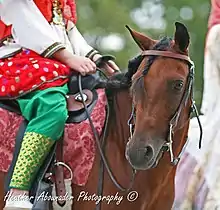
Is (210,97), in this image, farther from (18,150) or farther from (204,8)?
(204,8)

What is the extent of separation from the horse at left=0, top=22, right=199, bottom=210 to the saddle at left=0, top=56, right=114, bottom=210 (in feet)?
0.23

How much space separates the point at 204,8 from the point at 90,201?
995cm

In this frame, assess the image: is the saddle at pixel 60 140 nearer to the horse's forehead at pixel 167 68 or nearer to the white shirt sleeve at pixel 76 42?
the white shirt sleeve at pixel 76 42

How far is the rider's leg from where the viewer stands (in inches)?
109

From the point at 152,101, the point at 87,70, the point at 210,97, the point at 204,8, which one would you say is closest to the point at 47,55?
the point at 87,70

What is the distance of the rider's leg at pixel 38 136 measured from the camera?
2.77 meters

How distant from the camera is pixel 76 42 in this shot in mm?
3248

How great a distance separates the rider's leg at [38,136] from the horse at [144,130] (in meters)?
0.17

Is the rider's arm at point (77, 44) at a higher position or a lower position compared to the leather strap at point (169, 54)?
lower

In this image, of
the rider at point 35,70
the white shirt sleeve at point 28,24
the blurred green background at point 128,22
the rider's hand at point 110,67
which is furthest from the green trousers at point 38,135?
the blurred green background at point 128,22

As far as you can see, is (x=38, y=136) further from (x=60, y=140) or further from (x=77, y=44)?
(x=77, y=44)

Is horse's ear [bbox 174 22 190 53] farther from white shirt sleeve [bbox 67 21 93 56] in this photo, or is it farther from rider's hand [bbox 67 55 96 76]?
white shirt sleeve [bbox 67 21 93 56]

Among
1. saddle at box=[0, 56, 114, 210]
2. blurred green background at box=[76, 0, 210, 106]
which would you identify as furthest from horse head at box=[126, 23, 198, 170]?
blurred green background at box=[76, 0, 210, 106]

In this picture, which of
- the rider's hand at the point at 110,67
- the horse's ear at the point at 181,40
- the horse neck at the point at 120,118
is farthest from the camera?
the rider's hand at the point at 110,67
